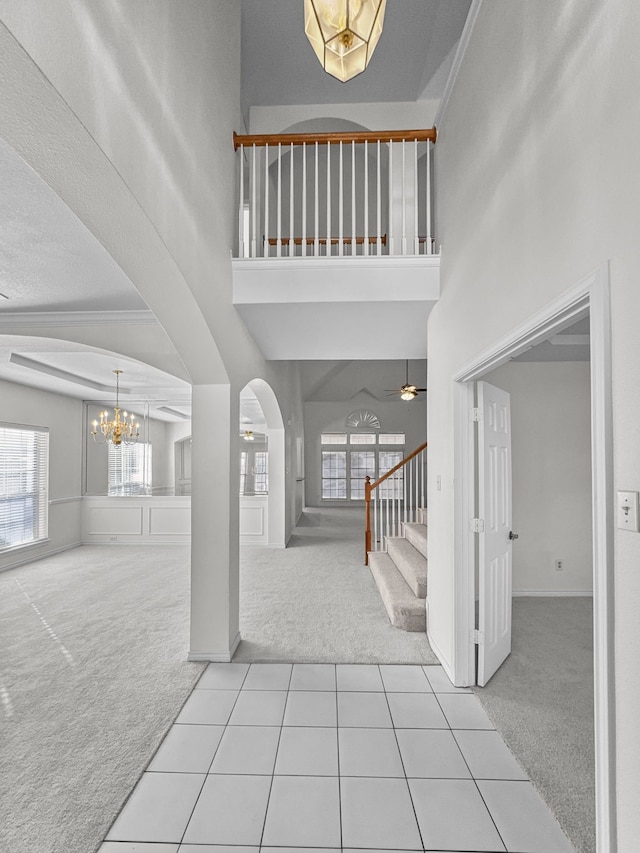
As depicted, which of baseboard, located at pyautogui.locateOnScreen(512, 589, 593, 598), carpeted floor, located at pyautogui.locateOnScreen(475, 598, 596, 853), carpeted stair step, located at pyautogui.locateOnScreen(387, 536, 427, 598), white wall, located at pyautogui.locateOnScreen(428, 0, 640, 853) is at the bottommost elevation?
carpeted floor, located at pyautogui.locateOnScreen(475, 598, 596, 853)

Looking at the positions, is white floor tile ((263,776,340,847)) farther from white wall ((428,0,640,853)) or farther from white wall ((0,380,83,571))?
white wall ((0,380,83,571))

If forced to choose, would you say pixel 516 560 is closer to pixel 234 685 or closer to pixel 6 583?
pixel 234 685

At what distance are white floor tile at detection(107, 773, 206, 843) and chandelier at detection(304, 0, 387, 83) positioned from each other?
2991mm

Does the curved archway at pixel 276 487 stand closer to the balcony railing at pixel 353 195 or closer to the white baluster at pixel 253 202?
the balcony railing at pixel 353 195

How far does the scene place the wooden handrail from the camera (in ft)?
12.0

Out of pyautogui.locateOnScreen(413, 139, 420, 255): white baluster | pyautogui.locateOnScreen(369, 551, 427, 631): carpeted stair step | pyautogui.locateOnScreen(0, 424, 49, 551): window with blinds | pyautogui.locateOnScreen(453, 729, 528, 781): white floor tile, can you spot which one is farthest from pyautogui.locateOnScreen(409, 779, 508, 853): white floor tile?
pyautogui.locateOnScreen(0, 424, 49, 551): window with blinds

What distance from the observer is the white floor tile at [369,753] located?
2.30m

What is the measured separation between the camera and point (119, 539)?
803 cm

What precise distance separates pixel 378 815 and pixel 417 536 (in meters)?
3.45

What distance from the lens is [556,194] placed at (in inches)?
68.0

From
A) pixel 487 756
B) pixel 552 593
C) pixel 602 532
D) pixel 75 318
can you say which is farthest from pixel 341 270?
pixel 552 593

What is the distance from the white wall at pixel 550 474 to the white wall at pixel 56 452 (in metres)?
6.20

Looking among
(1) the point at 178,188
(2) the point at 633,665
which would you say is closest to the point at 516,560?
(2) the point at 633,665

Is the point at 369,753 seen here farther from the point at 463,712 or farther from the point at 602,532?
the point at 602,532
